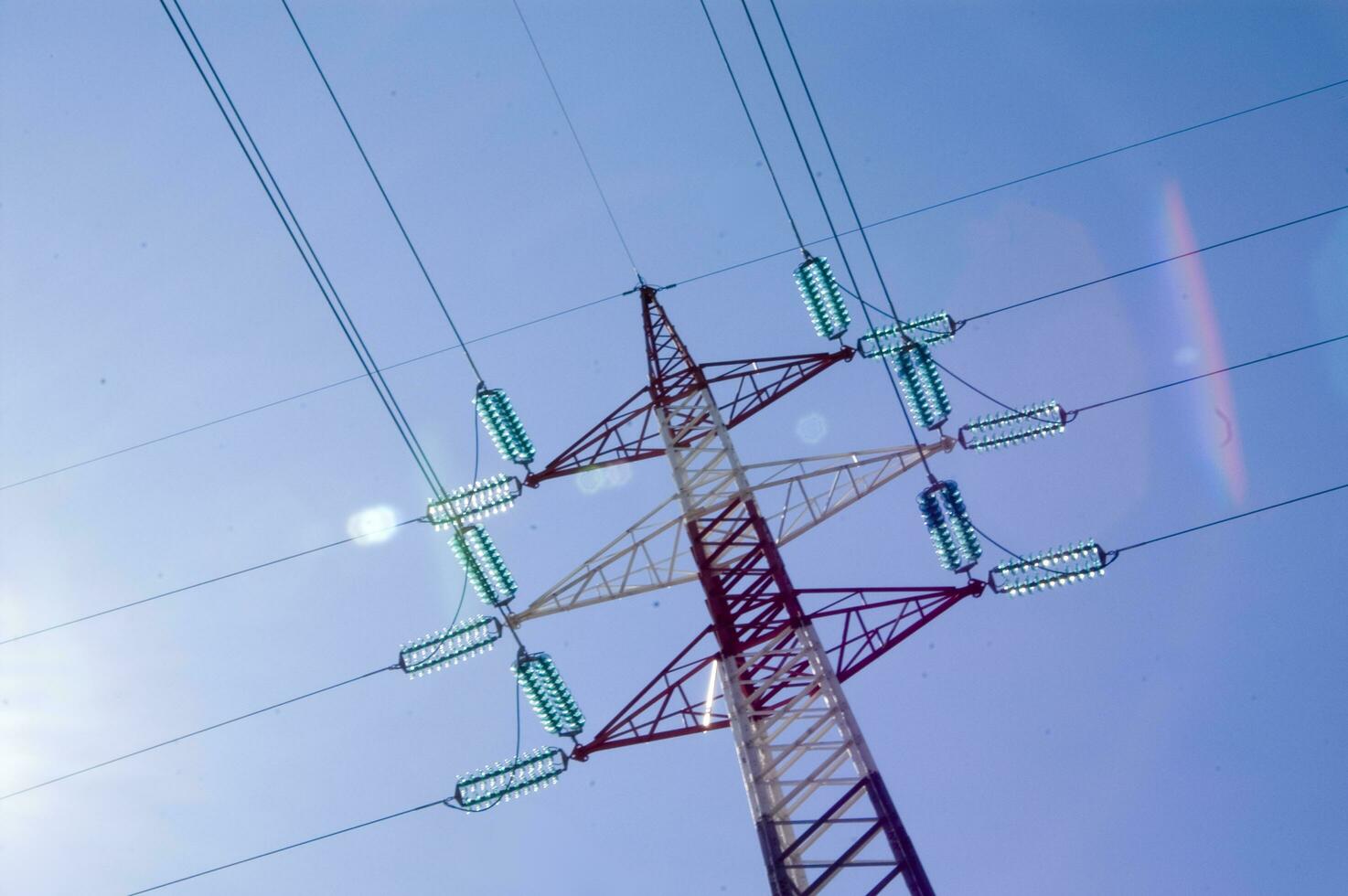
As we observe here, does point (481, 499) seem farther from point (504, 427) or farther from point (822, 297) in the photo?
point (822, 297)

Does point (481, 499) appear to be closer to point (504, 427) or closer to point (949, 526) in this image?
point (504, 427)

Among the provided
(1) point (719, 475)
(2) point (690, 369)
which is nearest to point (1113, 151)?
(2) point (690, 369)

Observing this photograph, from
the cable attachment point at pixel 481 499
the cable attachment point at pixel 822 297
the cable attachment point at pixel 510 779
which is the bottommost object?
the cable attachment point at pixel 510 779

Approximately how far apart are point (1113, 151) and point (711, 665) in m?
12.7

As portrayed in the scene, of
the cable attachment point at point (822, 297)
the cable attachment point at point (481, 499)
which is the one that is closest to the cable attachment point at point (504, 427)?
the cable attachment point at point (481, 499)

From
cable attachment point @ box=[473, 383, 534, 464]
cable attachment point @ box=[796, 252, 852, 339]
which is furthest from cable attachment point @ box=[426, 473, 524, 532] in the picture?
cable attachment point @ box=[796, 252, 852, 339]

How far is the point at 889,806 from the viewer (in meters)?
9.26

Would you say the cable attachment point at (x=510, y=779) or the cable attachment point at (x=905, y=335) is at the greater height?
the cable attachment point at (x=905, y=335)

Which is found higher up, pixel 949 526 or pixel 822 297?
pixel 822 297

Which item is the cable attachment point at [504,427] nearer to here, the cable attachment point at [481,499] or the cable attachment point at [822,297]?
the cable attachment point at [481,499]

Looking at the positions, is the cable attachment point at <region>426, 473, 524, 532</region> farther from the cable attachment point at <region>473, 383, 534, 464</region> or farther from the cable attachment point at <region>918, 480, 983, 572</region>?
the cable attachment point at <region>918, 480, 983, 572</region>

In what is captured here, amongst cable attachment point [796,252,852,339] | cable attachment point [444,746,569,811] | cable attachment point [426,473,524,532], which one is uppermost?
cable attachment point [796,252,852,339]

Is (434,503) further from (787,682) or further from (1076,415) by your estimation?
(1076,415)

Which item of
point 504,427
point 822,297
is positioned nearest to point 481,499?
point 504,427
